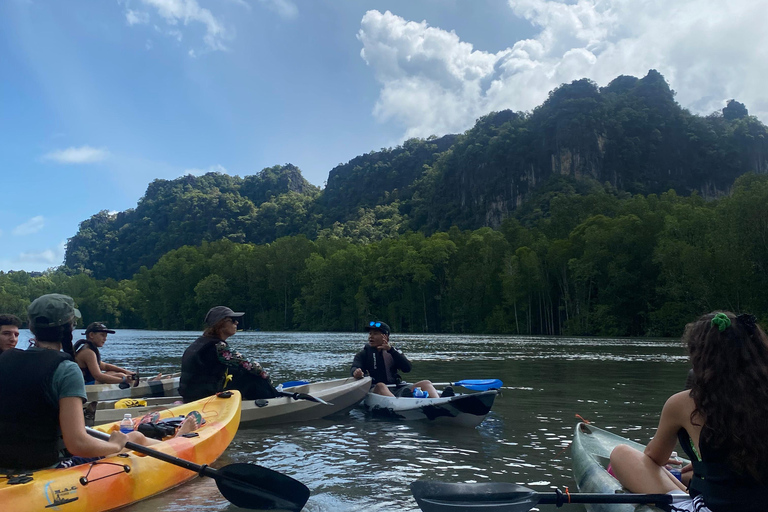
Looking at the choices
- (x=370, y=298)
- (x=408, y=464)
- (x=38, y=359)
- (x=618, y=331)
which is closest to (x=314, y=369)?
(x=408, y=464)

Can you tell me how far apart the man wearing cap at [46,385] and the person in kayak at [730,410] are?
3633 mm

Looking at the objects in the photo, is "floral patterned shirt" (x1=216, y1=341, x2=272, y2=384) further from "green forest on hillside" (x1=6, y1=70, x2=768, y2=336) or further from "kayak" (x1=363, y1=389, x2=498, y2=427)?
"green forest on hillside" (x1=6, y1=70, x2=768, y2=336)

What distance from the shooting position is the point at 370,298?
77.2 meters

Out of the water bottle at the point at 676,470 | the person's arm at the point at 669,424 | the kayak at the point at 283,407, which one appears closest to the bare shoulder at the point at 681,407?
the person's arm at the point at 669,424

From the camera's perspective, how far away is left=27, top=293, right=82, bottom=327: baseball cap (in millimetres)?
3514

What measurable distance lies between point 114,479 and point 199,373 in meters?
3.00

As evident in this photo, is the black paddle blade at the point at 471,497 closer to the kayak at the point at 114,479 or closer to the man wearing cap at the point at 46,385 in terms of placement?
the man wearing cap at the point at 46,385

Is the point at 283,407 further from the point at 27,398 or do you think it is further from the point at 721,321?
the point at 721,321

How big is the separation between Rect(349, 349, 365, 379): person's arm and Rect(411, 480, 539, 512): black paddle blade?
597 centimetres

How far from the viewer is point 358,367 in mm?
10094

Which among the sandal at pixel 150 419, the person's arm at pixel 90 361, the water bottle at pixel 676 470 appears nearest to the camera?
the water bottle at pixel 676 470

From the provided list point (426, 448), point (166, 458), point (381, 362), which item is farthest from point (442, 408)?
point (166, 458)

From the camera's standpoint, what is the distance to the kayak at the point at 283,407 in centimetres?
786

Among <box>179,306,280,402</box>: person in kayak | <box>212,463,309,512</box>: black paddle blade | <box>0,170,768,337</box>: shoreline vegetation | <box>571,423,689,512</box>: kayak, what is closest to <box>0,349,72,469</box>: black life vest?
<box>212,463,309,512</box>: black paddle blade
